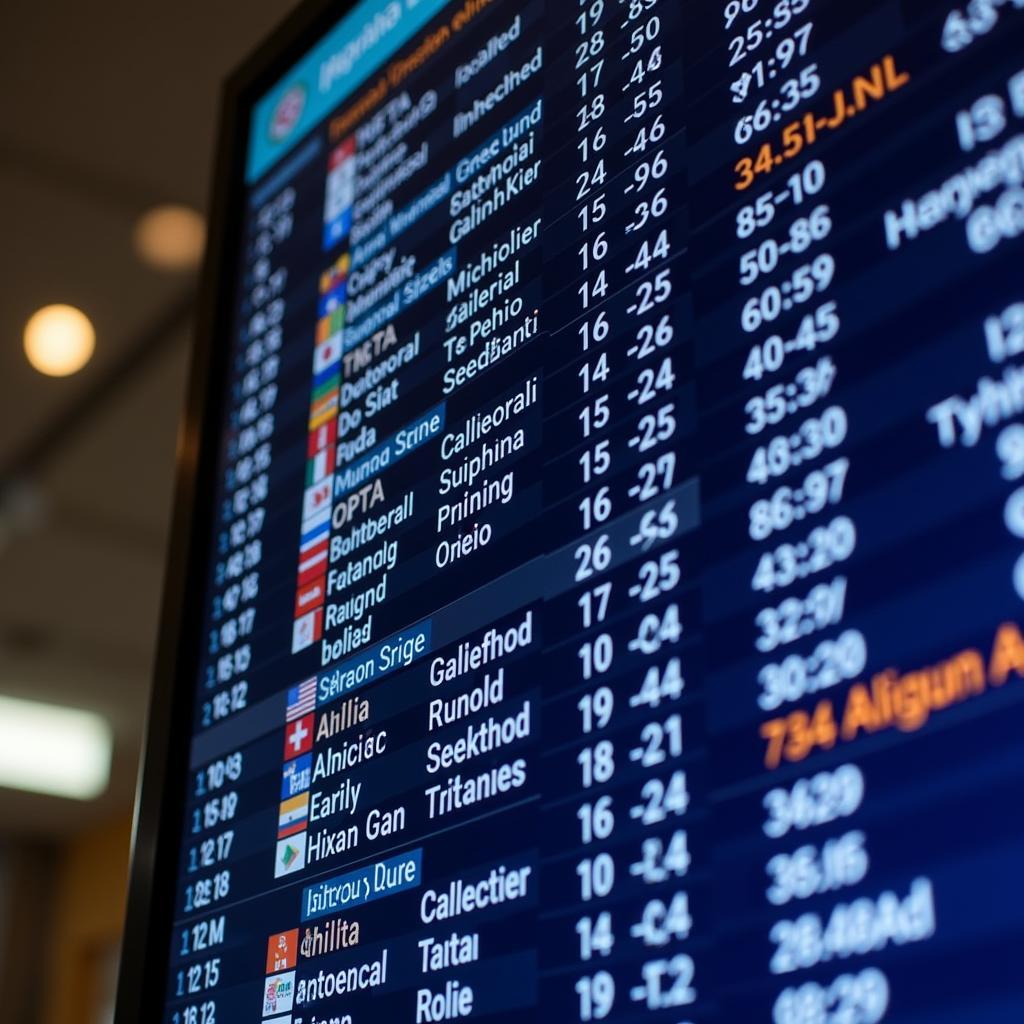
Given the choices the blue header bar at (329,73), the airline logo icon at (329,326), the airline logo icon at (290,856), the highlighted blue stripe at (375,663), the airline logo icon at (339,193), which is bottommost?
the airline logo icon at (290,856)

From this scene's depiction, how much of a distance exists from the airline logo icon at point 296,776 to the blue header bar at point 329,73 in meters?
0.78

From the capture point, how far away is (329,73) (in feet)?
5.73

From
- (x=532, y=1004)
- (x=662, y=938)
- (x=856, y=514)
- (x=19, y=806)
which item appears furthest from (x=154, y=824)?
(x=19, y=806)

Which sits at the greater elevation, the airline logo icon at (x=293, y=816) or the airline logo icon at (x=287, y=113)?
the airline logo icon at (x=287, y=113)

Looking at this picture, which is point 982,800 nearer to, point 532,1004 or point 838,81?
Result: point 532,1004

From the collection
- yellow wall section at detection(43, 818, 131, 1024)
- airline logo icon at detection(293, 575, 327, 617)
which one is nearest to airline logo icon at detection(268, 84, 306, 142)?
airline logo icon at detection(293, 575, 327, 617)

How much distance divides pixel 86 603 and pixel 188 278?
1681 mm

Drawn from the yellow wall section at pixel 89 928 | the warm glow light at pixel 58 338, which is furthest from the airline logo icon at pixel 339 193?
the yellow wall section at pixel 89 928

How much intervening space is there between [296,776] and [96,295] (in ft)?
6.88

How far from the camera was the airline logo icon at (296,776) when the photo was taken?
1321 mm

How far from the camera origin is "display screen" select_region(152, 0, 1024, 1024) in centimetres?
81

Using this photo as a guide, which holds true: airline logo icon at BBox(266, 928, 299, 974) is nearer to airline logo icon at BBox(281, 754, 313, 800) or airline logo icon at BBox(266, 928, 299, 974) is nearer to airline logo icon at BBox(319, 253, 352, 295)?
airline logo icon at BBox(281, 754, 313, 800)

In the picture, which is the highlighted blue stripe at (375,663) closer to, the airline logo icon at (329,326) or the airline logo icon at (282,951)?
the airline logo icon at (282,951)

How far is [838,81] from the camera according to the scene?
1021 millimetres
